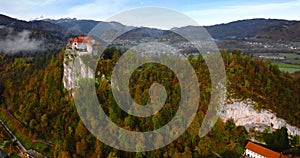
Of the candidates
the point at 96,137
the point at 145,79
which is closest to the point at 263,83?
the point at 145,79

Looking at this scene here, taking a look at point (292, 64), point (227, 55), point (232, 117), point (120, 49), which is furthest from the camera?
point (292, 64)

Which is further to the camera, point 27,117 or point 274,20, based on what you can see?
point 274,20

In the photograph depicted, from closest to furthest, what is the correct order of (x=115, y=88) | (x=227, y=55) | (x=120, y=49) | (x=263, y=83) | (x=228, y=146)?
1. (x=228, y=146)
2. (x=263, y=83)
3. (x=115, y=88)
4. (x=227, y=55)
5. (x=120, y=49)

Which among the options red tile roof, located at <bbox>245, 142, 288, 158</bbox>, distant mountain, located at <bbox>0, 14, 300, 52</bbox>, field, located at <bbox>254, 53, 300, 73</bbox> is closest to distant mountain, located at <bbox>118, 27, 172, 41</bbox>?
red tile roof, located at <bbox>245, 142, 288, 158</bbox>

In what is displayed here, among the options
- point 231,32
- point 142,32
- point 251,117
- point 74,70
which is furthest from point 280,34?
point 74,70

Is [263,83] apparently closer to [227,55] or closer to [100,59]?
[227,55]

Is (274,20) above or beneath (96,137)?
above

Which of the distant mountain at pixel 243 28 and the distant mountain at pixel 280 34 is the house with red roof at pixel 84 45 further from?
the distant mountain at pixel 243 28
